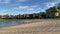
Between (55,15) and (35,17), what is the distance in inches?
403

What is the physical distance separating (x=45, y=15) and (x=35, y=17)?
5.02m

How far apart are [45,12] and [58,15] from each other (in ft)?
22.9

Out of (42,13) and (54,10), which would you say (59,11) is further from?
(42,13)

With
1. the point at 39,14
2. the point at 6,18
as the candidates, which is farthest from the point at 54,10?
the point at 6,18

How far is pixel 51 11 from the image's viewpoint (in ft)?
267

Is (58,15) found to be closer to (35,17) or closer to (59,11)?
(59,11)

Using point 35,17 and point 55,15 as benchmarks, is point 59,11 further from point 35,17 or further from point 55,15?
point 35,17

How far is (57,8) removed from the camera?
81.4 metres

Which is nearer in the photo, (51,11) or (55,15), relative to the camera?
(55,15)

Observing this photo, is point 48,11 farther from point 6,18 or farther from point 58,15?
point 6,18

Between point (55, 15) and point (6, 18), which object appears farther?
point (6, 18)

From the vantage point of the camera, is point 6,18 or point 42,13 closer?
point 42,13

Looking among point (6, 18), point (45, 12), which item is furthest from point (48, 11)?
point (6, 18)

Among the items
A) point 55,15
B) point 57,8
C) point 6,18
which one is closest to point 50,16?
point 55,15
